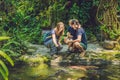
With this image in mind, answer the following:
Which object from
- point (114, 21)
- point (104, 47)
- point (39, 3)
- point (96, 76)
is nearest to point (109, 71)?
point (96, 76)

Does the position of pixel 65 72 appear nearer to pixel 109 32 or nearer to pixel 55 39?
pixel 55 39

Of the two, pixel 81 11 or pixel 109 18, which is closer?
pixel 109 18

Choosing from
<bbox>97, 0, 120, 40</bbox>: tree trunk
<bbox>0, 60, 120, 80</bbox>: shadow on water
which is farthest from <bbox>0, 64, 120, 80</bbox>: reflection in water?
<bbox>97, 0, 120, 40</bbox>: tree trunk

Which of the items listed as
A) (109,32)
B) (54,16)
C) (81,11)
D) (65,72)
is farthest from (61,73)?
(81,11)

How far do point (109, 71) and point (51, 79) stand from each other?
1992 mm

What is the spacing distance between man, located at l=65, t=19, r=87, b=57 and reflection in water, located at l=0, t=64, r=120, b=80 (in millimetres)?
1252

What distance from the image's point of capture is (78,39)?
36.2ft

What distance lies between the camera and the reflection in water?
8.83m

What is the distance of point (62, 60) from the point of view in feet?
35.8

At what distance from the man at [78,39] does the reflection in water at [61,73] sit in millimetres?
1252

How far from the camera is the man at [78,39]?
11.1 metres

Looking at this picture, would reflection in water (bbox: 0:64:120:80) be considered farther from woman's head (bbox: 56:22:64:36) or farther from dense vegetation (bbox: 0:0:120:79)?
dense vegetation (bbox: 0:0:120:79)

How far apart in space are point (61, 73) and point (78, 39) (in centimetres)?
199

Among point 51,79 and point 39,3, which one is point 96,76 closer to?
point 51,79
